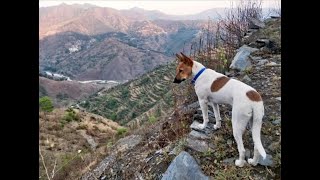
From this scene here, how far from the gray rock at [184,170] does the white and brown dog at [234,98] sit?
0.40 m

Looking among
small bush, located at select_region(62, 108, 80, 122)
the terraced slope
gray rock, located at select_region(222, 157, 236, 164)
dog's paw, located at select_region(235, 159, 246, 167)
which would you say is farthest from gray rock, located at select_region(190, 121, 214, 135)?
the terraced slope

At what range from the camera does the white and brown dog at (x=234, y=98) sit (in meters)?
3.75

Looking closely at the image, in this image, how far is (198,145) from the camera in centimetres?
468

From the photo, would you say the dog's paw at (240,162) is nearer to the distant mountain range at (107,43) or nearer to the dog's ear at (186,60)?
the dog's ear at (186,60)

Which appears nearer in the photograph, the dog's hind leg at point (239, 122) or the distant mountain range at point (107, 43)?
the dog's hind leg at point (239, 122)

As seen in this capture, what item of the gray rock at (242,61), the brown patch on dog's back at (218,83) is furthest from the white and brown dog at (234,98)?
the gray rock at (242,61)

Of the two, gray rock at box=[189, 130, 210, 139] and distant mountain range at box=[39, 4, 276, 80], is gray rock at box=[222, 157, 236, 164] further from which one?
distant mountain range at box=[39, 4, 276, 80]

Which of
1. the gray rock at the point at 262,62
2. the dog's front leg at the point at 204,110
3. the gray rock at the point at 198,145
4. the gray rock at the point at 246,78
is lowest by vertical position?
the gray rock at the point at 198,145

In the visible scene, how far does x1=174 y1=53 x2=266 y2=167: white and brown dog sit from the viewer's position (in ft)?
12.3

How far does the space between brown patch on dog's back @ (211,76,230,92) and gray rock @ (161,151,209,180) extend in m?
0.74

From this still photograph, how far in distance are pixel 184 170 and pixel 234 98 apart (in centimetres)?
88
